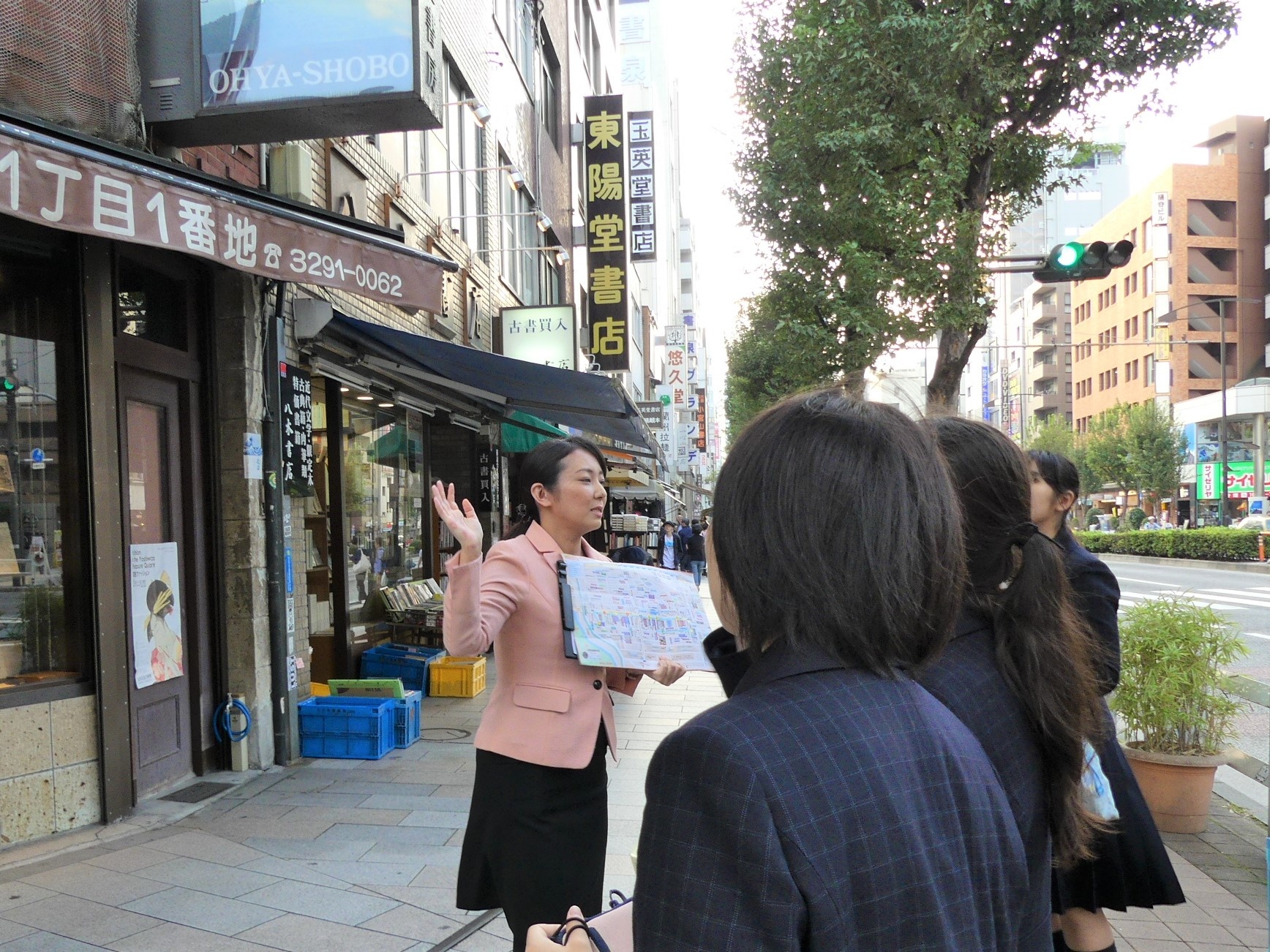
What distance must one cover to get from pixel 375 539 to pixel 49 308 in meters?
5.32

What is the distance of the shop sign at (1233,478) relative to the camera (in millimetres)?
51219

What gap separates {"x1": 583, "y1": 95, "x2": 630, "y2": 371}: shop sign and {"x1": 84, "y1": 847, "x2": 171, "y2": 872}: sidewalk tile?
14449 mm

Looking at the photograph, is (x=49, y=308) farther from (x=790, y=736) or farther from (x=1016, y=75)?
(x=1016, y=75)

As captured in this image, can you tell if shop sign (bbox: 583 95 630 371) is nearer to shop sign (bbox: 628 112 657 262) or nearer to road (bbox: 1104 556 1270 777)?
shop sign (bbox: 628 112 657 262)

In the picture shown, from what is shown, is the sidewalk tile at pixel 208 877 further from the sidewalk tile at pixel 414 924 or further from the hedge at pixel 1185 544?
the hedge at pixel 1185 544

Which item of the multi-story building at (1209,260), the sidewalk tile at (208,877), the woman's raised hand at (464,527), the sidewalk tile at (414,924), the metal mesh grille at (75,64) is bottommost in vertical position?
the sidewalk tile at (414,924)

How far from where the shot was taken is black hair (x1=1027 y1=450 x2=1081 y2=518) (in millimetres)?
3113

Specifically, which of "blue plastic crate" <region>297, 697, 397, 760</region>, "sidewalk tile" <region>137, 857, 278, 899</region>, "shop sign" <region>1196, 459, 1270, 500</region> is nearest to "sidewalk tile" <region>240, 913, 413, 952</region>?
"sidewalk tile" <region>137, 857, 278, 899</region>

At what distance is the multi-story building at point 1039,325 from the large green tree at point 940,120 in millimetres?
67036

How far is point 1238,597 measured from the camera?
783 inches

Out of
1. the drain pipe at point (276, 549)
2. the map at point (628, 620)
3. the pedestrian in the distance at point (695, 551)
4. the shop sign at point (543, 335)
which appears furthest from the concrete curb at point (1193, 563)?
the map at point (628, 620)

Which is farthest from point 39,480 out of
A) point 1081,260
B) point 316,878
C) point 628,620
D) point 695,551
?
point 695,551

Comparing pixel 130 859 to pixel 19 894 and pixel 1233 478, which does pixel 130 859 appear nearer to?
pixel 19 894

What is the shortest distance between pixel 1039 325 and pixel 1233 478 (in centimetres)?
3070
